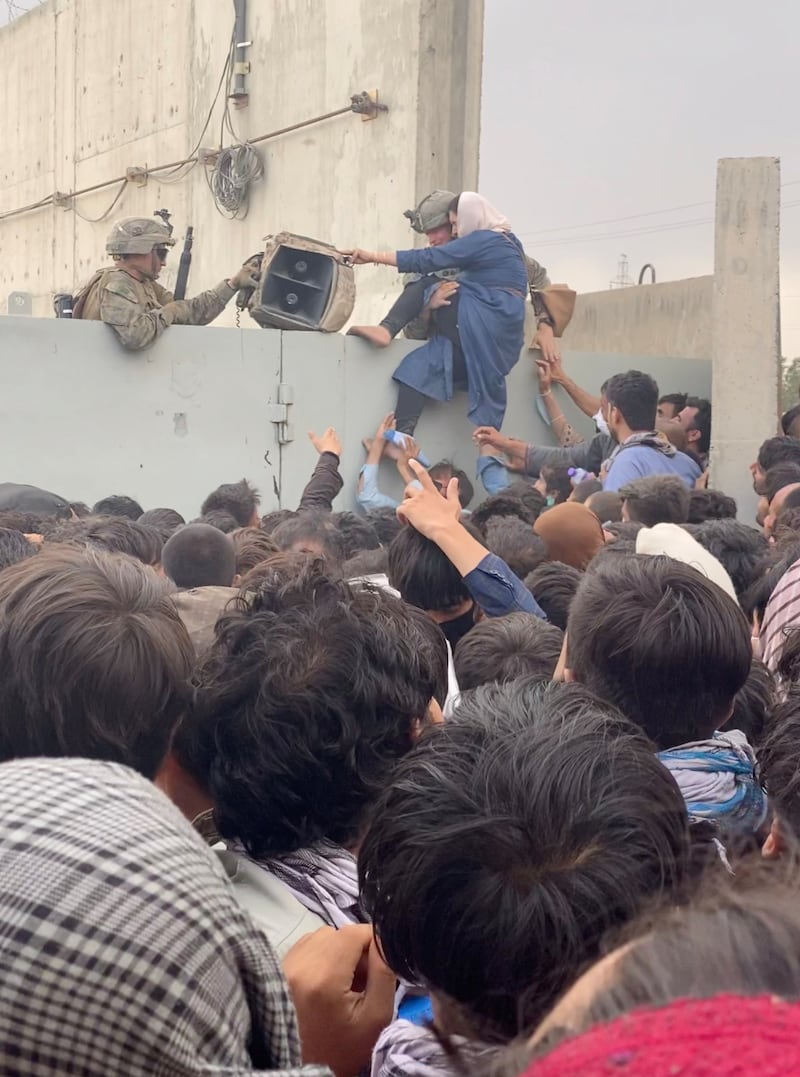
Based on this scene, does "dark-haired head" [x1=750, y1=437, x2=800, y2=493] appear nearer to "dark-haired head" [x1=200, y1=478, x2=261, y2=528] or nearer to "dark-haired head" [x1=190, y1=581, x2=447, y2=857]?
"dark-haired head" [x1=200, y1=478, x2=261, y2=528]

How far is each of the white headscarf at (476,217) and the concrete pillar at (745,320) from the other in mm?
1414

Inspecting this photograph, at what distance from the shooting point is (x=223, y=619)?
177cm

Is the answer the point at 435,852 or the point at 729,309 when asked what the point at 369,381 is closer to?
the point at 729,309

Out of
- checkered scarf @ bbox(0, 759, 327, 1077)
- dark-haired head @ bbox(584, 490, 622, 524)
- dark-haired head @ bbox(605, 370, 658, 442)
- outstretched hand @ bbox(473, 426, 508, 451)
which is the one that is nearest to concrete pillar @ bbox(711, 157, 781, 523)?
outstretched hand @ bbox(473, 426, 508, 451)

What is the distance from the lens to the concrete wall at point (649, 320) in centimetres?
1004

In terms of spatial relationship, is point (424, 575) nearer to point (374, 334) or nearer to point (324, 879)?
point (324, 879)

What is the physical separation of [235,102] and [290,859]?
1257cm

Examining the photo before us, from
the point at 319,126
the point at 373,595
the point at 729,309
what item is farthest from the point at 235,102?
the point at 373,595

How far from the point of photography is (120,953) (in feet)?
2.62

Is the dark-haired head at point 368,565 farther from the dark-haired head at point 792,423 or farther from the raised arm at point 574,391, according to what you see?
the raised arm at point 574,391

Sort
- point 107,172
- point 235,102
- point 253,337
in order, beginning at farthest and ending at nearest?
point 107,172 → point 235,102 → point 253,337

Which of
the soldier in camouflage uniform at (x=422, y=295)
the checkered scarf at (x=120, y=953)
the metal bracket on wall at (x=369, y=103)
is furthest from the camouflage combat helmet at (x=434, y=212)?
the checkered scarf at (x=120, y=953)

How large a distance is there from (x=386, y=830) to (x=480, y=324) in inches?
247

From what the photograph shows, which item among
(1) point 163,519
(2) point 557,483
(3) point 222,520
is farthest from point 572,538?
(2) point 557,483
